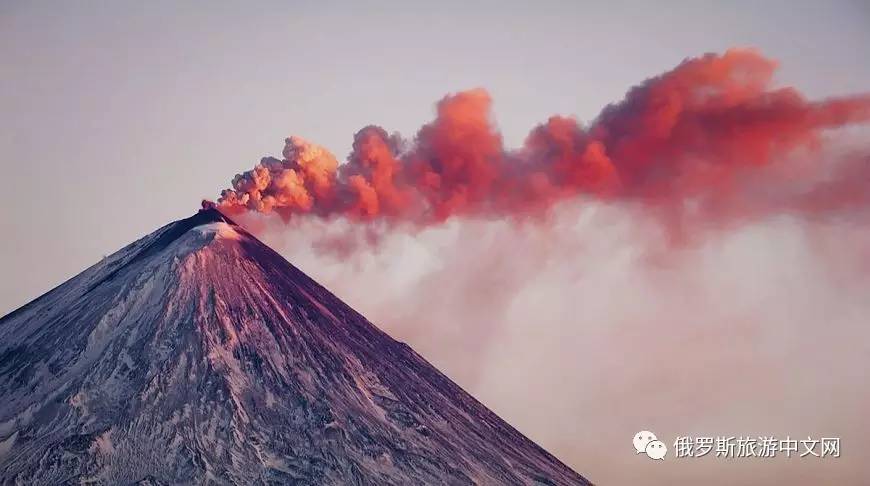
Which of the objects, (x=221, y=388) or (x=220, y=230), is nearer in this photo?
(x=221, y=388)

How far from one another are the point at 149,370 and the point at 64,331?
8.57 metres

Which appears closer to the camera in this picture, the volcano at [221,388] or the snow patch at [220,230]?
the volcano at [221,388]

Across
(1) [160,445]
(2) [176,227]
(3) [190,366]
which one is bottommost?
(1) [160,445]

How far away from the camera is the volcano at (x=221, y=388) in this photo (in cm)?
9462

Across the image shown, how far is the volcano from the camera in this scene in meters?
94.6

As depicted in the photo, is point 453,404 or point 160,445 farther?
point 453,404

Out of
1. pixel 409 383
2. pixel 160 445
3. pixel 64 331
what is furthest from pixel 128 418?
pixel 409 383

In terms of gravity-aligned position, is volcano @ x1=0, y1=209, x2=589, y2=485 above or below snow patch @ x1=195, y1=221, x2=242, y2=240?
below

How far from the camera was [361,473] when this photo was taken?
97.1 meters

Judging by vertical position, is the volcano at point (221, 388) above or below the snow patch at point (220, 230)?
below

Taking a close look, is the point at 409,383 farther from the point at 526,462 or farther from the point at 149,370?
the point at 149,370

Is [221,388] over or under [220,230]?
under

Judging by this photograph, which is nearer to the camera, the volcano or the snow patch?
the volcano

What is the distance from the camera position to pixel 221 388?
9962 centimetres
